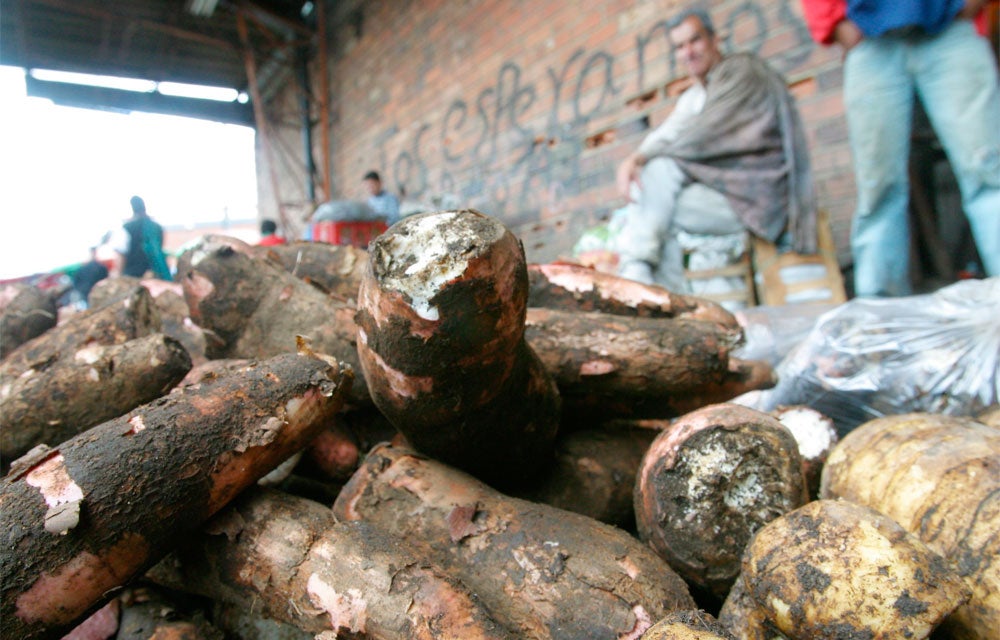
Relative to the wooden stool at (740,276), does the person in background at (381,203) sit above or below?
above

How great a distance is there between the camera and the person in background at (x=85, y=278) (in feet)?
20.4

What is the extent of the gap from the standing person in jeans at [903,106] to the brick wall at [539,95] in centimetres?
99

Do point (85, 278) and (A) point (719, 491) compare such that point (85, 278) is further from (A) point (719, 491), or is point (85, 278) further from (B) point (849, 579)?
(B) point (849, 579)

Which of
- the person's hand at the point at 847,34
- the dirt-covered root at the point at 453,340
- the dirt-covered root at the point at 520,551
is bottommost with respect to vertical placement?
the dirt-covered root at the point at 520,551

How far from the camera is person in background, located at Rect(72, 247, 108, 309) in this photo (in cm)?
621

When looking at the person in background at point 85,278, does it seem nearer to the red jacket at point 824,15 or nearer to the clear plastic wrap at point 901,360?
the red jacket at point 824,15

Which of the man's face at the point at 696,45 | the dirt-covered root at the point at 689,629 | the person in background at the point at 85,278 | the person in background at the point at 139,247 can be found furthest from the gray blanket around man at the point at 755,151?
the person in background at the point at 85,278

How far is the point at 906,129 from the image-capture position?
2543 mm

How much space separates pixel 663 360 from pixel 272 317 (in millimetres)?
984

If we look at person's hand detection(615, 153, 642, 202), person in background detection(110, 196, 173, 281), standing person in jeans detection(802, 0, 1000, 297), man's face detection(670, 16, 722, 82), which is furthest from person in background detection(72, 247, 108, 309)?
standing person in jeans detection(802, 0, 1000, 297)

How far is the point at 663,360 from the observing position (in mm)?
1478

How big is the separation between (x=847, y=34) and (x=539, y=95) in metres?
3.07

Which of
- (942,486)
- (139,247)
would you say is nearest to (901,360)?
(942,486)

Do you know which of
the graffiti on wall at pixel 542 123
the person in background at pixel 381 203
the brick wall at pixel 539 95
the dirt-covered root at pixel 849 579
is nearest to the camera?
the dirt-covered root at pixel 849 579
